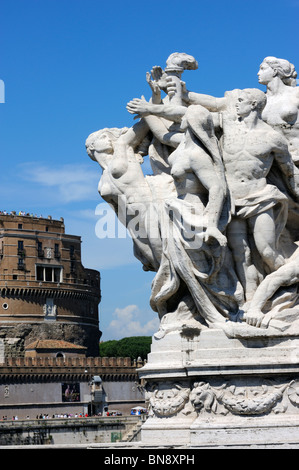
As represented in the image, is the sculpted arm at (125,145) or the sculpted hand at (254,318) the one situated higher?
the sculpted arm at (125,145)

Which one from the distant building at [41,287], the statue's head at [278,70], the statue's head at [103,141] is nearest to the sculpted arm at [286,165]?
the statue's head at [278,70]

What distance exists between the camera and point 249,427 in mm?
9062

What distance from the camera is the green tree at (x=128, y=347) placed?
9475 cm

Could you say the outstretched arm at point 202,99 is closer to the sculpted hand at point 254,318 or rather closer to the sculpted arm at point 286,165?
the sculpted arm at point 286,165

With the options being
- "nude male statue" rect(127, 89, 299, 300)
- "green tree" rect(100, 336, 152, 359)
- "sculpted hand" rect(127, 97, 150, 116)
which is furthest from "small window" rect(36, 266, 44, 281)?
"nude male statue" rect(127, 89, 299, 300)

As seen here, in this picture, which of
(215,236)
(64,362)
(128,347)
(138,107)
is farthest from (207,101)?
(128,347)

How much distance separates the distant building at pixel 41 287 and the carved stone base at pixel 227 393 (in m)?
64.5

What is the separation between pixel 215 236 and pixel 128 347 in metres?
88.1

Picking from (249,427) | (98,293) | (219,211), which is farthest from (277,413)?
(98,293)

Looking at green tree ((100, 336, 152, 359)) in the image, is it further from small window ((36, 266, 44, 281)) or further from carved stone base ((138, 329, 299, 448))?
carved stone base ((138, 329, 299, 448))

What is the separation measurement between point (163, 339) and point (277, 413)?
1.33 meters

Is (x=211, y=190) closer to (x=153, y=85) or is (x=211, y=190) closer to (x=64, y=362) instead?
(x=153, y=85)

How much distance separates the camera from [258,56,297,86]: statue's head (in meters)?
10.3

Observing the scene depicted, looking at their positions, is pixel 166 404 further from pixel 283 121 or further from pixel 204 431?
pixel 283 121
